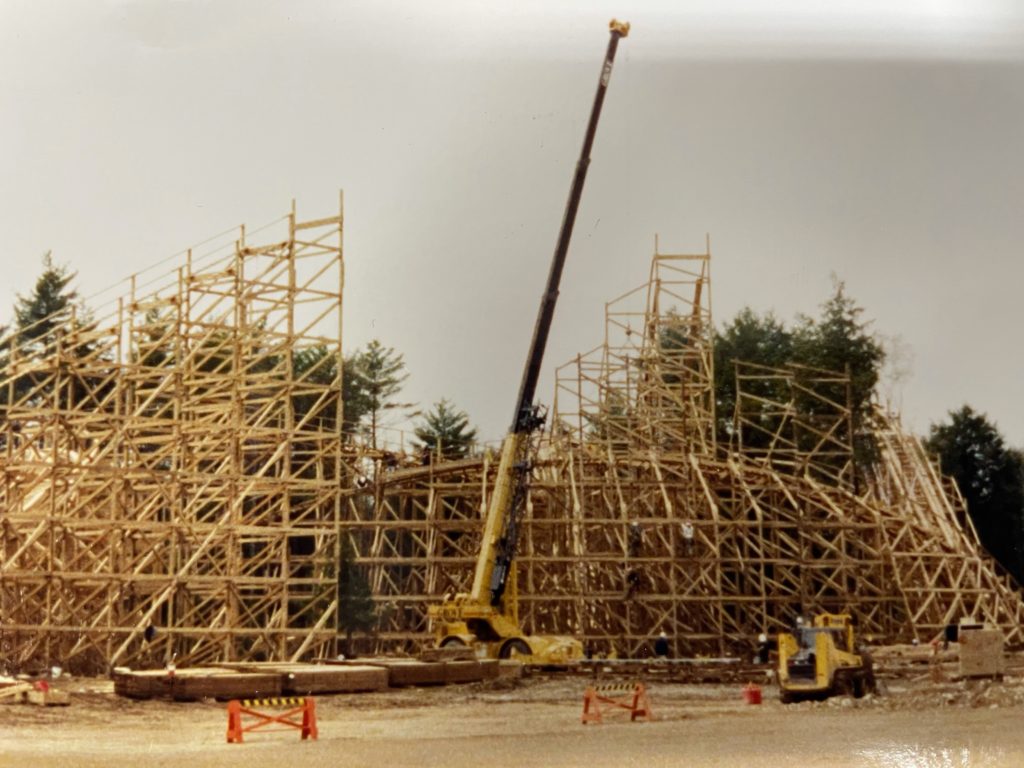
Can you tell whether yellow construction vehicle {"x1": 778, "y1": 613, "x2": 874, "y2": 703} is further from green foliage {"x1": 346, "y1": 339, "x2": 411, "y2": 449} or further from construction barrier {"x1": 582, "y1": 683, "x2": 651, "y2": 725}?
green foliage {"x1": 346, "y1": 339, "x2": 411, "y2": 449}

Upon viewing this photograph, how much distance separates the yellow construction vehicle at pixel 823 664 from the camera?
24.5 meters

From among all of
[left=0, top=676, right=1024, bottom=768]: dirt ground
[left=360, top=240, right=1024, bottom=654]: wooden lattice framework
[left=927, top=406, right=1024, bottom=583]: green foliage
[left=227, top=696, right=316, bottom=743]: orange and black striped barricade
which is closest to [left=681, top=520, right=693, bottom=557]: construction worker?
[left=360, top=240, right=1024, bottom=654]: wooden lattice framework

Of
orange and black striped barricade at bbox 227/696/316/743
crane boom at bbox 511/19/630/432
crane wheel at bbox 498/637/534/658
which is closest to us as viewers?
orange and black striped barricade at bbox 227/696/316/743

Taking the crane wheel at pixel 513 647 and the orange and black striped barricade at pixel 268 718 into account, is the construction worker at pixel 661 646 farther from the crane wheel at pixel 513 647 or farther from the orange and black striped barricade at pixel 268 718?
the orange and black striped barricade at pixel 268 718

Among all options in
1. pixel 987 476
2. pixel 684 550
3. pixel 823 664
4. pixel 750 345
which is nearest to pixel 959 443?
pixel 987 476

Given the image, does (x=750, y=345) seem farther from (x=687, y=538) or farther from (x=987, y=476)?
(x=687, y=538)

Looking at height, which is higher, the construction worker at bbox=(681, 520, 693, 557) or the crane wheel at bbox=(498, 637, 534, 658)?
the construction worker at bbox=(681, 520, 693, 557)

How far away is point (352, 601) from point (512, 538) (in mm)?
5450

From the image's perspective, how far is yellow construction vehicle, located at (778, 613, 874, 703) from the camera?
24469 mm

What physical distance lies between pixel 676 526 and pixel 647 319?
10517 millimetres

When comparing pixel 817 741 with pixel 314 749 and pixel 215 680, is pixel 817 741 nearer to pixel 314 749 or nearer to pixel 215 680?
pixel 314 749

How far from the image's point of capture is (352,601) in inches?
1368

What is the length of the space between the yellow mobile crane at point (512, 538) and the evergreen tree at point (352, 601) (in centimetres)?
390

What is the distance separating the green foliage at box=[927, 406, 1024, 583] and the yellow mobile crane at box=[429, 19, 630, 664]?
27.0 meters
